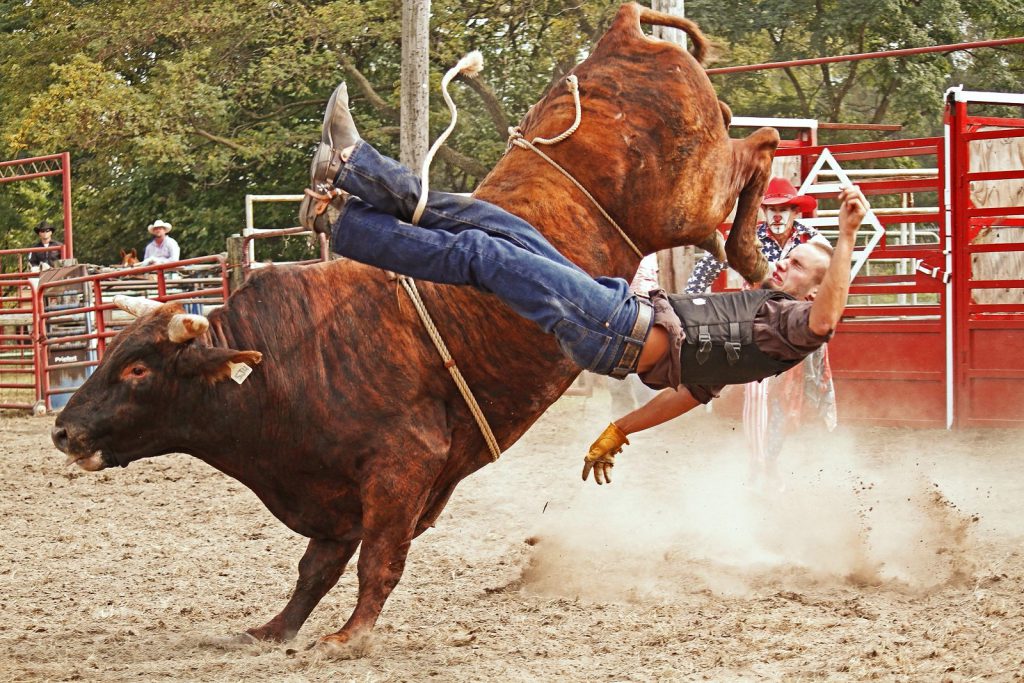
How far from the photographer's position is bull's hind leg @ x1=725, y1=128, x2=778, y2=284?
14.4ft

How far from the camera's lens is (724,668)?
346cm

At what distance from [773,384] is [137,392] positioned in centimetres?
347

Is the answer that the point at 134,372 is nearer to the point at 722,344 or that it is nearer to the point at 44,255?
the point at 722,344

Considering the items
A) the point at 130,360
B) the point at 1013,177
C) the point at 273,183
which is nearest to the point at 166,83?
the point at 273,183

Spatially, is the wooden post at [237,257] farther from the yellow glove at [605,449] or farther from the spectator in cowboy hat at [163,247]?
the yellow glove at [605,449]

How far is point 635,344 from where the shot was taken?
11.2 ft

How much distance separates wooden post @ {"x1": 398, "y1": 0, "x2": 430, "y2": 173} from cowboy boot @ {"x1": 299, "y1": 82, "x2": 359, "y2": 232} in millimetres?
7123

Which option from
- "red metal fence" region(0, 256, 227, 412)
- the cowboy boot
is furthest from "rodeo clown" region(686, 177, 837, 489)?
"red metal fence" region(0, 256, 227, 412)

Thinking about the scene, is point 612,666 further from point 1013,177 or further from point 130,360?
point 1013,177

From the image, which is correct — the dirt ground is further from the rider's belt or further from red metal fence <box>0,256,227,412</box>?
red metal fence <box>0,256,227,412</box>

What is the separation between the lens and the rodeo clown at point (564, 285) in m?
3.39

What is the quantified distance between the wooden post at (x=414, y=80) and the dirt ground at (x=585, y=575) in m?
4.08

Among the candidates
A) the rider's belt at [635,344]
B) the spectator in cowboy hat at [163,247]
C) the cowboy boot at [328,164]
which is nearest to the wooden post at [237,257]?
the spectator in cowboy hat at [163,247]

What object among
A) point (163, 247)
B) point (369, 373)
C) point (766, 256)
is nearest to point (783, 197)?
point (766, 256)
